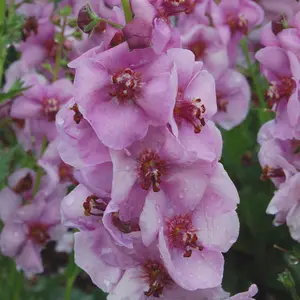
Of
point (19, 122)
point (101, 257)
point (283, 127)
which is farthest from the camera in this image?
point (19, 122)

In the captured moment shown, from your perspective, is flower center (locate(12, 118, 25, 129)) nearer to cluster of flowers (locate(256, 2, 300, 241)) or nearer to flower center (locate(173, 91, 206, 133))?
cluster of flowers (locate(256, 2, 300, 241))

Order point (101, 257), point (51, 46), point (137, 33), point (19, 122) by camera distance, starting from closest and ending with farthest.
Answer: point (137, 33) < point (101, 257) < point (19, 122) < point (51, 46)

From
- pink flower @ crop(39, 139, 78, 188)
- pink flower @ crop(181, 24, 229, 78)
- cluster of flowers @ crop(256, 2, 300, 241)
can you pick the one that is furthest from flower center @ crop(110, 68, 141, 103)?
pink flower @ crop(181, 24, 229, 78)

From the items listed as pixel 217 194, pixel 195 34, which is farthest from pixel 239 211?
pixel 217 194

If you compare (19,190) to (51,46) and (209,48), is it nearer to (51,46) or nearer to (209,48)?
(51,46)

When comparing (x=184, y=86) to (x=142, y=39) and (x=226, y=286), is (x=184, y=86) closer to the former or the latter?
(x=142, y=39)

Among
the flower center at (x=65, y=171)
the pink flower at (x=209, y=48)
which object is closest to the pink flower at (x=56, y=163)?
the flower center at (x=65, y=171)

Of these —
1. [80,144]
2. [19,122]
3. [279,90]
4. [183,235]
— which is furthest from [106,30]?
[19,122]
